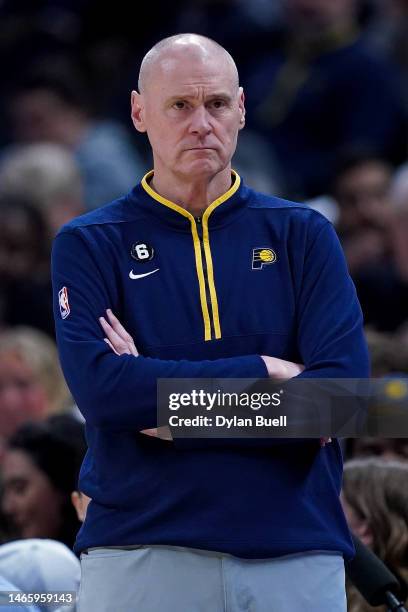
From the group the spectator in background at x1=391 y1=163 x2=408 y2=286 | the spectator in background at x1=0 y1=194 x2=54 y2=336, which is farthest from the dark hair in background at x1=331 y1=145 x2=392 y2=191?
the spectator in background at x1=0 y1=194 x2=54 y2=336

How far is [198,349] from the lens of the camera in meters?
3.48

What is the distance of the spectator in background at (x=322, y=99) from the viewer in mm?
9391

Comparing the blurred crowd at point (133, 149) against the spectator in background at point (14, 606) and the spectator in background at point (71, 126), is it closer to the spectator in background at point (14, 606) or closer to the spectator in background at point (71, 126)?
the spectator in background at point (71, 126)

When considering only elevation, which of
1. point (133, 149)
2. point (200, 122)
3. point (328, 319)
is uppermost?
point (133, 149)

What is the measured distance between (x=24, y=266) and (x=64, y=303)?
181 inches

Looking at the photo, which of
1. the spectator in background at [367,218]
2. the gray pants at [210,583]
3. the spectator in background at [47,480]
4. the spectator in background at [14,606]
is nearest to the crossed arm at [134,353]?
the gray pants at [210,583]

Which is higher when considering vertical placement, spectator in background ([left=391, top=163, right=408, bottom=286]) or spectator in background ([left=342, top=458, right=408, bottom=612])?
spectator in background ([left=391, top=163, right=408, bottom=286])

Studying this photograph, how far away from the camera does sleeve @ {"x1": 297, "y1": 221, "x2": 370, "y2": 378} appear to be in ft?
11.5

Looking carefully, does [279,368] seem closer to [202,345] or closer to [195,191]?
[202,345]

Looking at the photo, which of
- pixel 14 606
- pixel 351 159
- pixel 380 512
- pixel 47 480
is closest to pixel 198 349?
pixel 14 606

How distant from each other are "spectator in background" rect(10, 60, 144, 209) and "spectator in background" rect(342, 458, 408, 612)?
17.0 ft

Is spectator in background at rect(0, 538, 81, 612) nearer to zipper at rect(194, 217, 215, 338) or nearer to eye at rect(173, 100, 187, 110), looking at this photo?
zipper at rect(194, 217, 215, 338)

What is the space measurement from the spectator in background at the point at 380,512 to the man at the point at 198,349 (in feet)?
2.96

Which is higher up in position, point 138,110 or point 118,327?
point 138,110
